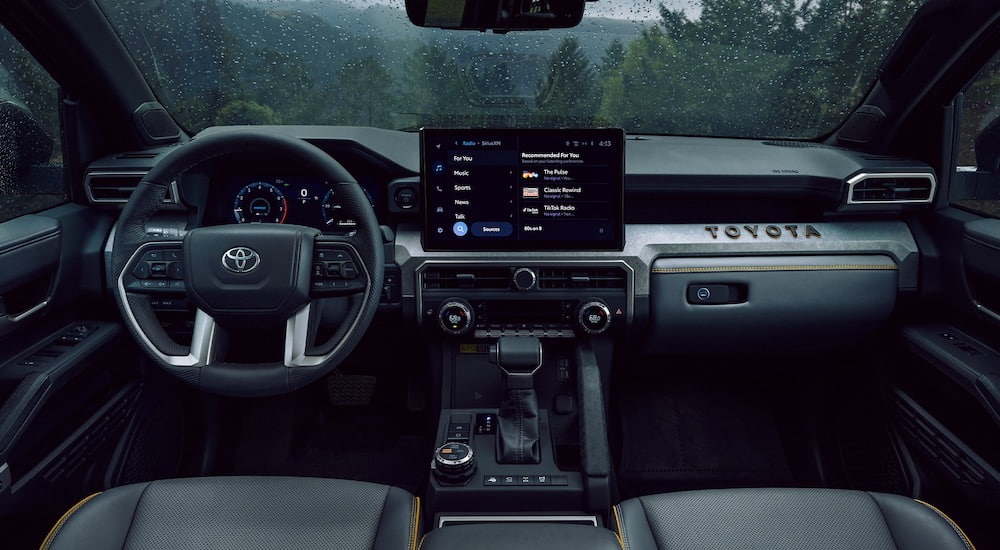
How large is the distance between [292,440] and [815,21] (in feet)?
9.01

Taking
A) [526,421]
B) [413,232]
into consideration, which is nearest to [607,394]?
[526,421]

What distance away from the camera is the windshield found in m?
2.78

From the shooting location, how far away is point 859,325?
8.96 feet

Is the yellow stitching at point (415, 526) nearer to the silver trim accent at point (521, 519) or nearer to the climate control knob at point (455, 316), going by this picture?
the silver trim accent at point (521, 519)

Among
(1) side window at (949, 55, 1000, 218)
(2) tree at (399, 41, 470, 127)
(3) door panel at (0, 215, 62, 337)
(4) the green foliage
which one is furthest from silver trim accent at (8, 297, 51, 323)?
(1) side window at (949, 55, 1000, 218)

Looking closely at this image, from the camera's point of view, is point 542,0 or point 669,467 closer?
point 542,0

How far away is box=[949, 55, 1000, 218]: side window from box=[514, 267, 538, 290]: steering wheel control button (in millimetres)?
1559

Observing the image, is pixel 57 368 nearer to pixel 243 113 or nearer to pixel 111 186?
pixel 111 186

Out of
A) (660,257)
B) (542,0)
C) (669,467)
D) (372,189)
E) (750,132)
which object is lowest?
(669,467)

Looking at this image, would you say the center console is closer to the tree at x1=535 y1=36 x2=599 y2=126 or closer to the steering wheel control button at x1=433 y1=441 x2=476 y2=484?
the steering wheel control button at x1=433 y1=441 x2=476 y2=484

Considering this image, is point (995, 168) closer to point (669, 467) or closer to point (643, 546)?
point (669, 467)

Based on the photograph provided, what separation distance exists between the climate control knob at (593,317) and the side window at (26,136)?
1918 mm

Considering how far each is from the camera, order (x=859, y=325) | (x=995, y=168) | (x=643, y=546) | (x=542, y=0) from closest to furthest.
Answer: (x=643, y=546) < (x=542, y=0) < (x=995, y=168) < (x=859, y=325)

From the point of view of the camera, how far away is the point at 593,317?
2.55m
